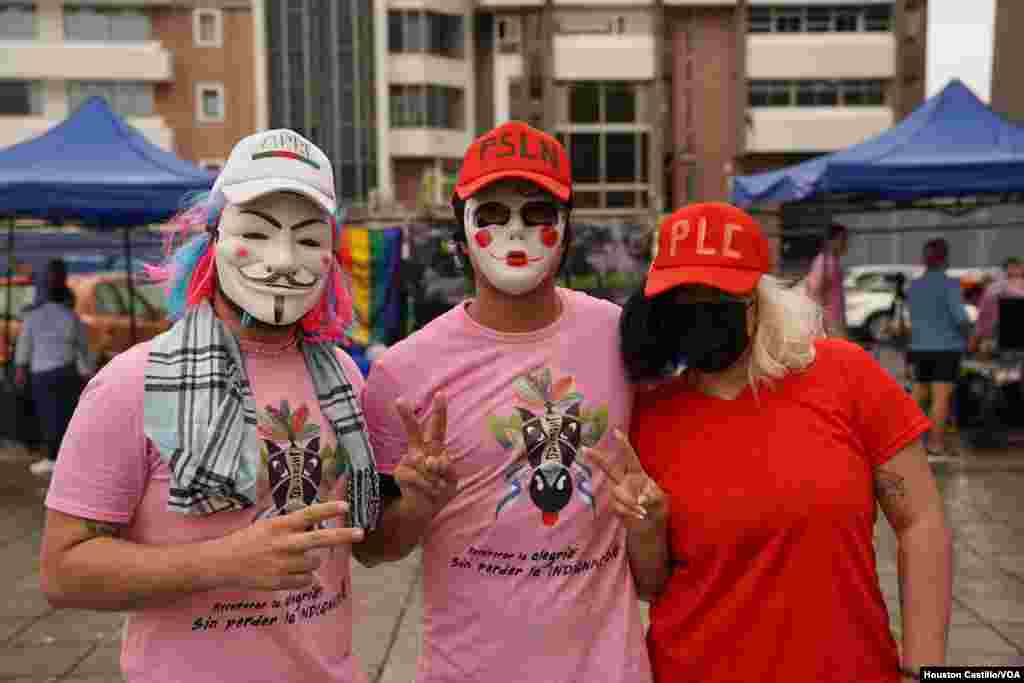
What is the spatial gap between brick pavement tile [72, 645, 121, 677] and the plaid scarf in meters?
2.90

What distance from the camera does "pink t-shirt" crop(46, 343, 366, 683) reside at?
74.0 inches

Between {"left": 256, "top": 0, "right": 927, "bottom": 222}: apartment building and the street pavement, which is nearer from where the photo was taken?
the street pavement

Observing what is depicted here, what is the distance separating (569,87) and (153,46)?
15753mm

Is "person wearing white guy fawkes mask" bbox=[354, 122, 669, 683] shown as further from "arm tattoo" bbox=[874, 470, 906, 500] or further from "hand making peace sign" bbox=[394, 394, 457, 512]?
"arm tattoo" bbox=[874, 470, 906, 500]

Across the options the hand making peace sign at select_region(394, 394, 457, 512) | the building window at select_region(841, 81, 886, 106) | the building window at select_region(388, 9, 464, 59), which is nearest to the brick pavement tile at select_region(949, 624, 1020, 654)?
the hand making peace sign at select_region(394, 394, 457, 512)

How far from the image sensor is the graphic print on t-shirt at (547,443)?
229 centimetres

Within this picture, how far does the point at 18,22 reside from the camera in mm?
37312

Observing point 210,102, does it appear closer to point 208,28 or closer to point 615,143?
point 208,28

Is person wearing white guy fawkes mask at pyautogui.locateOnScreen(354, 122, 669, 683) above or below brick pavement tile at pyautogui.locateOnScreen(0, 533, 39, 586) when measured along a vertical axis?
above

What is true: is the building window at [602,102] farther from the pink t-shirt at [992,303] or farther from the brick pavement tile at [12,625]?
the brick pavement tile at [12,625]

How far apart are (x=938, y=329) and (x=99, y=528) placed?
27.1 feet

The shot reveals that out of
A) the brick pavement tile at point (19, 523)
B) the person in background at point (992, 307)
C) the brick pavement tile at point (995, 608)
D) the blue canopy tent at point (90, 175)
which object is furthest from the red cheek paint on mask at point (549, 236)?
the person in background at point (992, 307)

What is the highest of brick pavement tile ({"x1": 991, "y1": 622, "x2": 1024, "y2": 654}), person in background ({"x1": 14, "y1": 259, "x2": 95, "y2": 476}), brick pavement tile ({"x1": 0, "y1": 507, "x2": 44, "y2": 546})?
person in background ({"x1": 14, "y1": 259, "x2": 95, "y2": 476})

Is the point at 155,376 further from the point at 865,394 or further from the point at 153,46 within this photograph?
the point at 153,46
